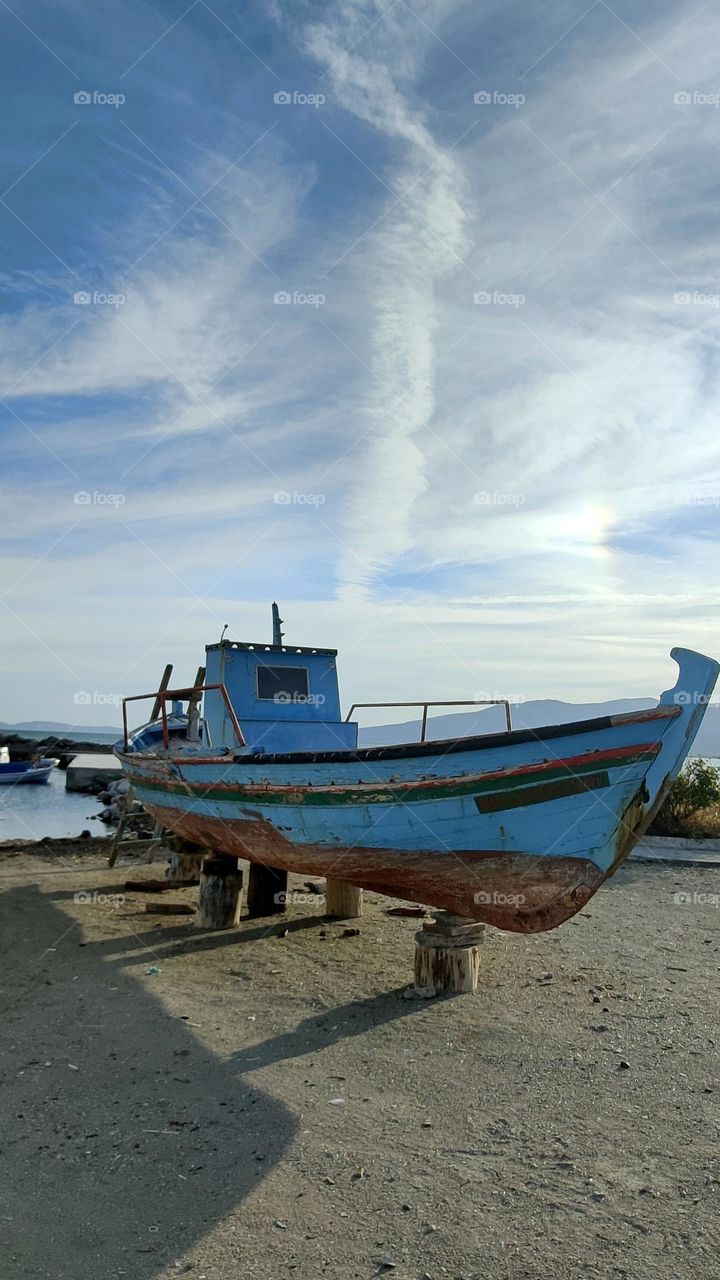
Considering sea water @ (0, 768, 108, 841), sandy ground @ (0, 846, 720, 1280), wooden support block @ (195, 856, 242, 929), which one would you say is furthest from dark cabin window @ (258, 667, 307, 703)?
sea water @ (0, 768, 108, 841)

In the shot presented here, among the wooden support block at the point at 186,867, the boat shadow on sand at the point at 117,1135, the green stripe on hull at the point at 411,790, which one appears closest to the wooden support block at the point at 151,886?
the wooden support block at the point at 186,867

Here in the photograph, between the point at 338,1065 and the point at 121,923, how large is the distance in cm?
494

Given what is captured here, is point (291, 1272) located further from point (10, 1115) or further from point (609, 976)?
point (609, 976)

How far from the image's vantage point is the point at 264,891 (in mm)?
10617

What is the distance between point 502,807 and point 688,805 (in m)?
10.5

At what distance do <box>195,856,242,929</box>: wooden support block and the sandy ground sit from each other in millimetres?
589

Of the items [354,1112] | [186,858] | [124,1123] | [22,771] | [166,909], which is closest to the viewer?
[124,1123]

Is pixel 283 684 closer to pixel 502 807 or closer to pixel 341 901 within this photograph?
pixel 341 901

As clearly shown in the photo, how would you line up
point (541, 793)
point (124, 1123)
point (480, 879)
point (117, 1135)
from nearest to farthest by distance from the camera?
point (117, 1135)
point (124, 1123)
point (541, 793)
point (480, 879)

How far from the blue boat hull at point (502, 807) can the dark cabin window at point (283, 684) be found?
321cm

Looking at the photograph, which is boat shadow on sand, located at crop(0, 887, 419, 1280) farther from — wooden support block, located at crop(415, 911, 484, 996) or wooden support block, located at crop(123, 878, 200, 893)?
wooden support block, located at crop(123, 878, 200, 893)

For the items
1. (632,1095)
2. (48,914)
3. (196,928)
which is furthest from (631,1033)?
(48,914)

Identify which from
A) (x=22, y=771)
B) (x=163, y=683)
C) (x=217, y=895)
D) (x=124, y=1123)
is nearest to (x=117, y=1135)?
(x=124, y=1123)

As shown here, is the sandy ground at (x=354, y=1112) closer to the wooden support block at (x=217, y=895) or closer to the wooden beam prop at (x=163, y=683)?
the wooden support block at (x=217, y=895)
